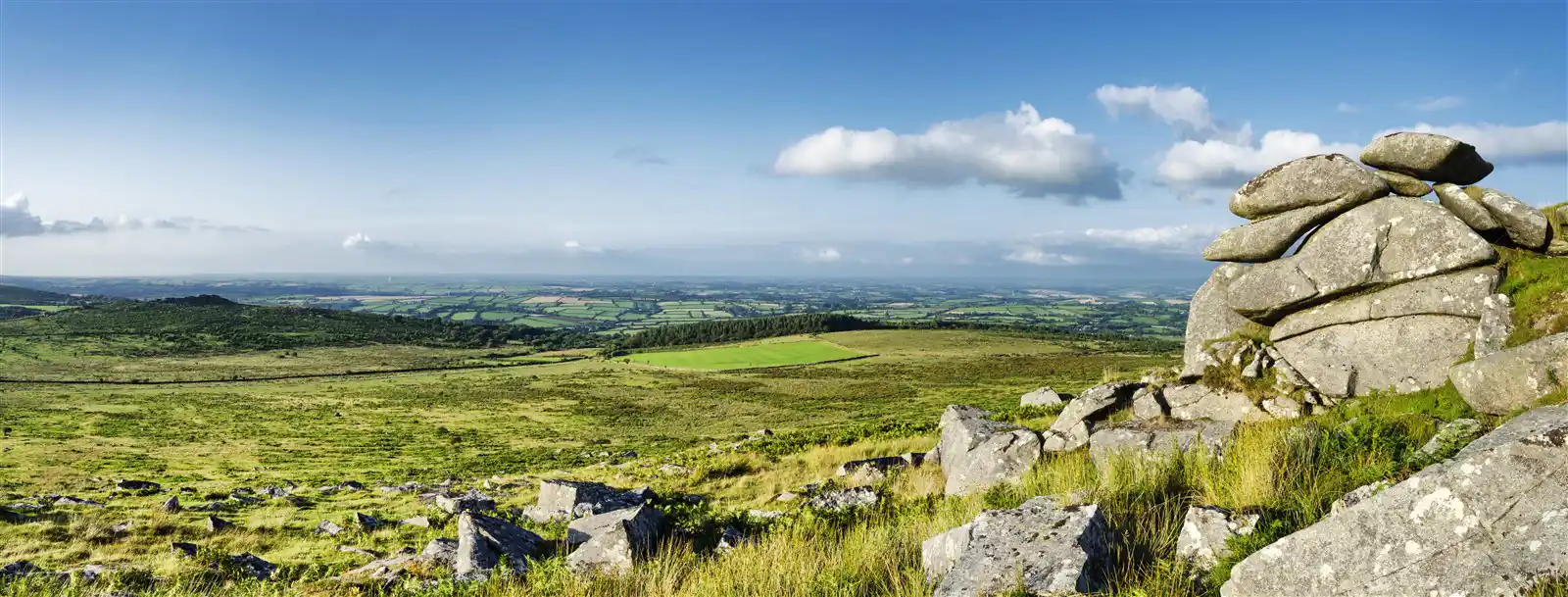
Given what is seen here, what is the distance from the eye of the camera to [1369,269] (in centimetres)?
1759

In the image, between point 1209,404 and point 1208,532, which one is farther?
point 1209,404

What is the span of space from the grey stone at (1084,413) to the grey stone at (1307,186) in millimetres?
6454

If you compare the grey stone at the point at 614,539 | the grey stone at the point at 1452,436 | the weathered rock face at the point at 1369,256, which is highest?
the weathered rock face at the point at 1369,256

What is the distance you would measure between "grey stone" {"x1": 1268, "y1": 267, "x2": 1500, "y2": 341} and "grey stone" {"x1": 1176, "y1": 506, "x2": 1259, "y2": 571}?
13.7m

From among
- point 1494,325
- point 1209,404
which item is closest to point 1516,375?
point 1494,325

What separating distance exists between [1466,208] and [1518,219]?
3.46 feet

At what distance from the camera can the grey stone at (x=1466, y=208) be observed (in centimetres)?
1683

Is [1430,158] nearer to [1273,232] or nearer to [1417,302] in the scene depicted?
[1273,232]

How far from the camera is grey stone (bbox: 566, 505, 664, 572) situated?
9789 millimetres

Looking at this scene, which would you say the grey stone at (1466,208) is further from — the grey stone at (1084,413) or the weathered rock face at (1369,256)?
the grey stone at (1084,413)

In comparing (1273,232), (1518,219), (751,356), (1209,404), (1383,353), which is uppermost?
(1518,219)

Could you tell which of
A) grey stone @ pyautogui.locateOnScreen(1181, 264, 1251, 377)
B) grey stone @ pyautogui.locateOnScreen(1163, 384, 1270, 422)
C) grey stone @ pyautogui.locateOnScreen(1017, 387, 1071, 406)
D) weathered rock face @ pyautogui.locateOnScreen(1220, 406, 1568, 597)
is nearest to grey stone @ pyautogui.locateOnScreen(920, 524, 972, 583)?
weathered rock face @ pyautogui.locateOnScreen(1220, 406, 1568, 597)

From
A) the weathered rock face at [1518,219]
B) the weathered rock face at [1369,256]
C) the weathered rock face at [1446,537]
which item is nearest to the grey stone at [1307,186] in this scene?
the weathered rock face at [1369,256]

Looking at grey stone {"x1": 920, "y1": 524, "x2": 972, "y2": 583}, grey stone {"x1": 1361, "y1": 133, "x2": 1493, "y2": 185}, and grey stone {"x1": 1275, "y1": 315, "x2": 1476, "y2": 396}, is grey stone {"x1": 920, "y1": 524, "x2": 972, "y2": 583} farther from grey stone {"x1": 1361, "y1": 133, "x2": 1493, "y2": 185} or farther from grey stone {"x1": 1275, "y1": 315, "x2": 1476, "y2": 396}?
grey stone {"x1": 1361, "y1": 133, "x2": 1493, "y2": 185}
